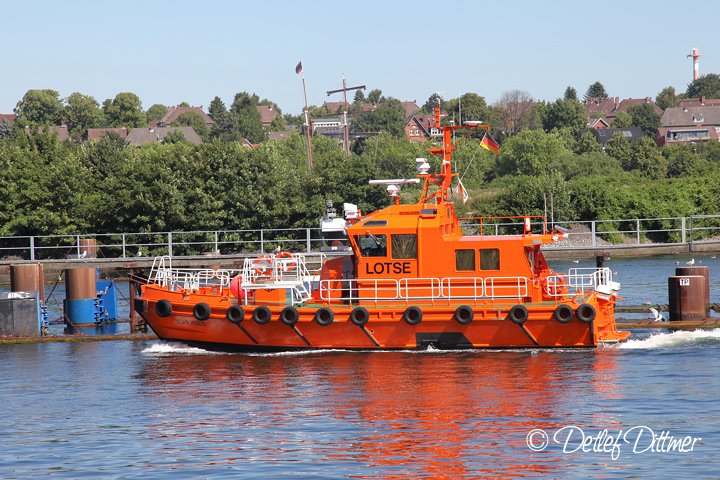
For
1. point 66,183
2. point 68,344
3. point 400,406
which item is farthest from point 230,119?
point 400,406

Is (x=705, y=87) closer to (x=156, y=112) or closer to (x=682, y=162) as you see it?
(x=682, y=162)

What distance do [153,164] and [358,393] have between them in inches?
1104

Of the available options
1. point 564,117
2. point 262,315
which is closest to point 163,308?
point 262,315

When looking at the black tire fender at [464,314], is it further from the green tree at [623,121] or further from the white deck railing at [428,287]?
the green tree at [623,121]

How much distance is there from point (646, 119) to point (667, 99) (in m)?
41.2

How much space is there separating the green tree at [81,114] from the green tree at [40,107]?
184 centimetres

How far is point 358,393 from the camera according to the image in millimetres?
14297

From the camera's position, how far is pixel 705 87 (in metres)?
166

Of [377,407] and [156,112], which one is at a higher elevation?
[156,112]

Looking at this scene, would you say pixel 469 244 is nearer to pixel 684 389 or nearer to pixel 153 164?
pixel 684 389

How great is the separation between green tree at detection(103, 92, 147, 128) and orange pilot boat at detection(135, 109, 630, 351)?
14160 centimetres

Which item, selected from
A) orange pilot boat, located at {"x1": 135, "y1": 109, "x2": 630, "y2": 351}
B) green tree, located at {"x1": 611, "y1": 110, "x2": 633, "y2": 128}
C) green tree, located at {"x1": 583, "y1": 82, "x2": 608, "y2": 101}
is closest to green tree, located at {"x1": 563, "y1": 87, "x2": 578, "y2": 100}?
green tree, located at {"x1": 583, "y1": 82, "x2": 608, "y2": 101}

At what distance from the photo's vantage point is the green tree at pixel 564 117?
349 ft

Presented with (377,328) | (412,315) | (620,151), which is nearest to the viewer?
(412,315)
